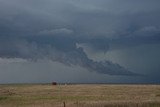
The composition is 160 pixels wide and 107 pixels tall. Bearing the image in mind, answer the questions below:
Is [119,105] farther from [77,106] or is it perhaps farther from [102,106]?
[77,106]

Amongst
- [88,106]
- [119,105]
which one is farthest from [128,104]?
[88,106]

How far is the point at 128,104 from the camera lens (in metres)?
49.4

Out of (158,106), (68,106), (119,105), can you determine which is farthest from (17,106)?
(158,106)

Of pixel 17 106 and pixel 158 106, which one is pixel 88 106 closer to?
pixel 158 106

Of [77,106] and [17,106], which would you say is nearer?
[77,106]

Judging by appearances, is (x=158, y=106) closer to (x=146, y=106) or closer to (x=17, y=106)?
(x=146, y=106)

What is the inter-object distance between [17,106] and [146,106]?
20.7m

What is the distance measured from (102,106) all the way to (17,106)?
52.2ft

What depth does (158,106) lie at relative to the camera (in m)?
49.3

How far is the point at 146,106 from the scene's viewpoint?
48.8 m

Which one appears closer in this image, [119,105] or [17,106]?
[119,105]

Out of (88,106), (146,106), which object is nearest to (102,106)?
(88,106)

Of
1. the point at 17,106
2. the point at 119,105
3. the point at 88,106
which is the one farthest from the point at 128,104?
the point at 17,106

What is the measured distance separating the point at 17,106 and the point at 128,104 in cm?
1836
